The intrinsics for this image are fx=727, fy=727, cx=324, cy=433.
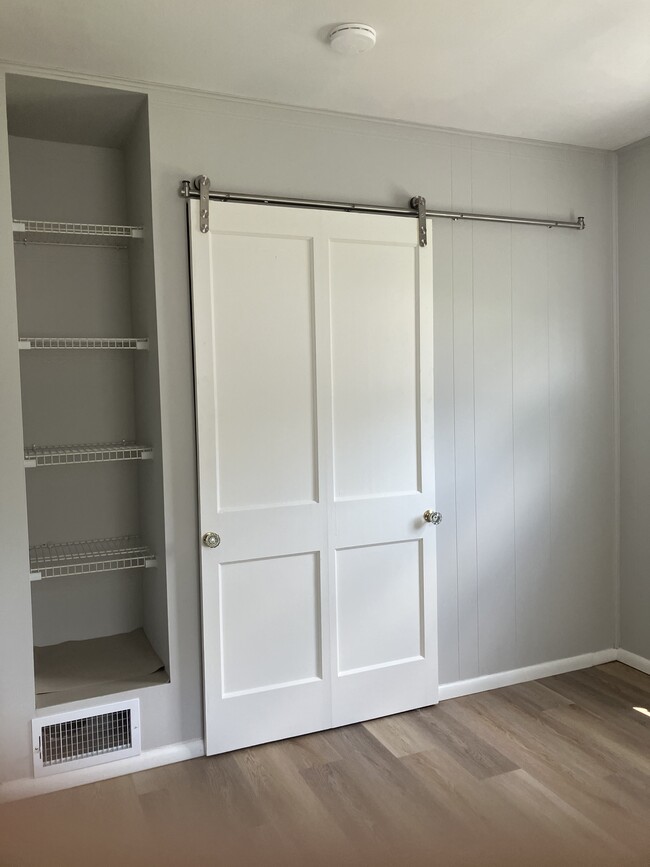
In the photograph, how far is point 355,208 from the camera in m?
2.86

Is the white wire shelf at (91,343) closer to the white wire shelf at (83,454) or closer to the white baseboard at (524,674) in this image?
the white wire shelf at (83,454)

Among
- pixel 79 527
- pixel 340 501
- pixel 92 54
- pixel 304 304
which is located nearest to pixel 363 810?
pixel 340 501

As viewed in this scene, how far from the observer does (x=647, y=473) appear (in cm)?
337

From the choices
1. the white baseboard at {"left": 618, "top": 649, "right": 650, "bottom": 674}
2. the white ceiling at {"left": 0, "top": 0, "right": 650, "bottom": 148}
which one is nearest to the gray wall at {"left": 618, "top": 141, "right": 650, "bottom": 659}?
the white baseboard at {"left": 618, "top": 649, "right": 650, "bottom": 674}

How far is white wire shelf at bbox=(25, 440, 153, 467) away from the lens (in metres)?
2.52

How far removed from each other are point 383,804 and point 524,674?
1214mm

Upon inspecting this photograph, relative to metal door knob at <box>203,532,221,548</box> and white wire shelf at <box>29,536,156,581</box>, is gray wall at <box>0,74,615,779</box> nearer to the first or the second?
metal door knob at <box>203,532,221,548</box>

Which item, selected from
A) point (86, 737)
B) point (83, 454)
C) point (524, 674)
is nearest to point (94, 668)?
point (86, 737)

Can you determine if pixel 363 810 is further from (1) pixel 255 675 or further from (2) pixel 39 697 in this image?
(2) pixel 39 697

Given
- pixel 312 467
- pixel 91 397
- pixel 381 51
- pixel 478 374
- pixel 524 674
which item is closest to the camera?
pixel 381 51

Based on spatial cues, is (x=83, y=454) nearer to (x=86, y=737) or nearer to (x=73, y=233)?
(x=73, y=233)

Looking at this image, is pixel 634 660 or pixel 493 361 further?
pixel 634 660

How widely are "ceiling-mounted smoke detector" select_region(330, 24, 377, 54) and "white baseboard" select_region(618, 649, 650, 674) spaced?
290 centimetres

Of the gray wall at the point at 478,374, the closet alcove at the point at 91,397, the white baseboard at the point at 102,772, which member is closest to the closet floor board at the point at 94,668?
the closet alcove at the point at 91,397
